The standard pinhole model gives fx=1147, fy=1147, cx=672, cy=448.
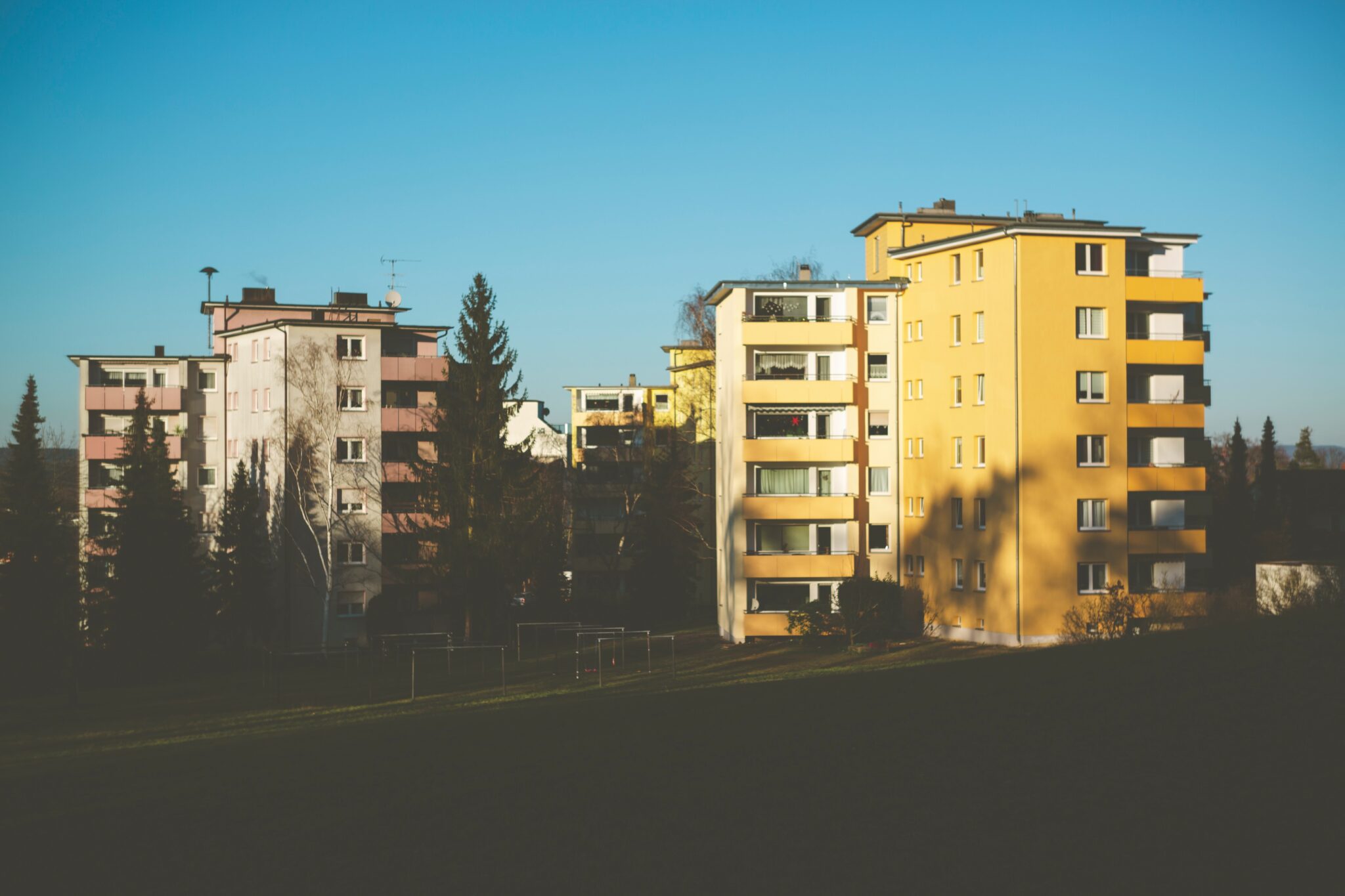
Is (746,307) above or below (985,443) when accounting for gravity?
above

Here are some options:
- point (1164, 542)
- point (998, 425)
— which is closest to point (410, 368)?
point (998, 425)

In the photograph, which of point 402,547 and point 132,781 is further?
point 402,547

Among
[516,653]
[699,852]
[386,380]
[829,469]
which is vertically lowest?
[516,653]

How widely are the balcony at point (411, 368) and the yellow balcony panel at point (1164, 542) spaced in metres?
34.2

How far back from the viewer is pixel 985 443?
146 ft

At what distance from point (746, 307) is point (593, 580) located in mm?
31486

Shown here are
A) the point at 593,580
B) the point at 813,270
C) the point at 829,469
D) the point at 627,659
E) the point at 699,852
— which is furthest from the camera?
the point at 593,580

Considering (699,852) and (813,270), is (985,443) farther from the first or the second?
(699,852)

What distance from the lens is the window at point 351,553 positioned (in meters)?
56.5

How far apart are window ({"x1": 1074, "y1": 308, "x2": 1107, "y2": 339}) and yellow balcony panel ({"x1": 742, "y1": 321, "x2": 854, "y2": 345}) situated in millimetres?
9037

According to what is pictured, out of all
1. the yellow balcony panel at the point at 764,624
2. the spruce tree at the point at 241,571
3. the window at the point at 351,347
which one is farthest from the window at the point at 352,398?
the yellow balcony panel at the point at 764,624

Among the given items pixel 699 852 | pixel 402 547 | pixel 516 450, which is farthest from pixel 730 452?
pixel 699 852

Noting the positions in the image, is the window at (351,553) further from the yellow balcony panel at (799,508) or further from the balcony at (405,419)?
the yellow balcony panel at (799,508)

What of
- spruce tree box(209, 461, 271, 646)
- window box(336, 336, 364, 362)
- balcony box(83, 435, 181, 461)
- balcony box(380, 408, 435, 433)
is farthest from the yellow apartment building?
balcony box(83, 435, 181, 461)
